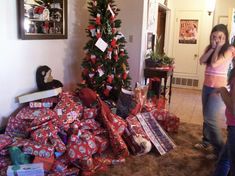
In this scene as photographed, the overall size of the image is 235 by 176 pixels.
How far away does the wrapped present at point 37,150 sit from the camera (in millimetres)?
2141

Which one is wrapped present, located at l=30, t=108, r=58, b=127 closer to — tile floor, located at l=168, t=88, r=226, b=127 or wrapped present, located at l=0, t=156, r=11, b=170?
wrapped present, located at l=0, t=156, r=11, b=170

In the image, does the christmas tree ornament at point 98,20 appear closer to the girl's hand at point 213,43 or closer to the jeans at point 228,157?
the girl's hand at point 213,43

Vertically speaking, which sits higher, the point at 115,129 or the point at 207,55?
the point at 207,55

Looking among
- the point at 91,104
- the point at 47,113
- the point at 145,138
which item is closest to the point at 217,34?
the point at 145,138

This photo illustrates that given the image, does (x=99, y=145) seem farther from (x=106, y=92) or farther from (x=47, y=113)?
(x=106, y=92)

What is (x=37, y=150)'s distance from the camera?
2.14m

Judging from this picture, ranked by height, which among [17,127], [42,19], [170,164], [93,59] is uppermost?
[42,19]

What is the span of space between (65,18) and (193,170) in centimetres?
231

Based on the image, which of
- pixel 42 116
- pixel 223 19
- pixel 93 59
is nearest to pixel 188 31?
pixel 223 19

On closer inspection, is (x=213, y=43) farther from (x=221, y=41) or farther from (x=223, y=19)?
(x=223, y=19)

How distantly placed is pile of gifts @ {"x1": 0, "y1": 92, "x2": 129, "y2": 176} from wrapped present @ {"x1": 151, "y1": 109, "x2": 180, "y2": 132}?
711mm

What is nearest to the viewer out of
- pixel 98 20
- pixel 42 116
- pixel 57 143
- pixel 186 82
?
pixel 57 143

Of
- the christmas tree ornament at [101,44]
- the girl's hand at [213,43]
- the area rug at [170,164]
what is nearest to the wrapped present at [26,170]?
→ the area rug at [170,164]

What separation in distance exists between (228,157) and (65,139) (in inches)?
55.1
